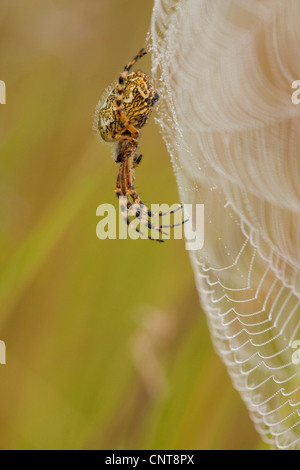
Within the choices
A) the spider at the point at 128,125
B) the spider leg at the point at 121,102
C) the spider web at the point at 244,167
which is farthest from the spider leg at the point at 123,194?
the spider web at the point at 244,167

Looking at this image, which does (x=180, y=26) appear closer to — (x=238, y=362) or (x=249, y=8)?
(x=249, y=8)

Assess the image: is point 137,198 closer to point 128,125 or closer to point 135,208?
point 135,208
